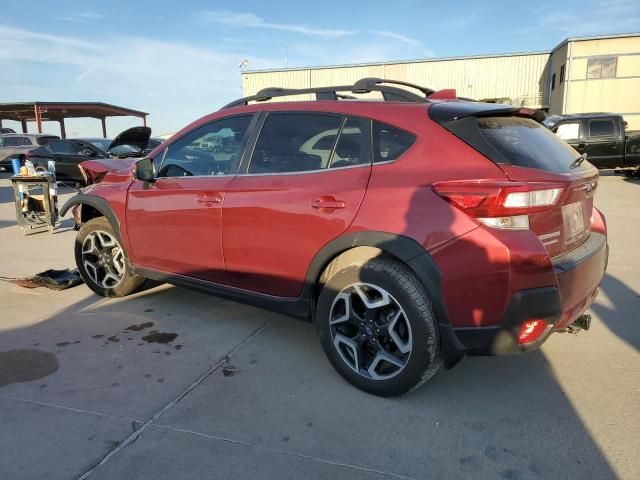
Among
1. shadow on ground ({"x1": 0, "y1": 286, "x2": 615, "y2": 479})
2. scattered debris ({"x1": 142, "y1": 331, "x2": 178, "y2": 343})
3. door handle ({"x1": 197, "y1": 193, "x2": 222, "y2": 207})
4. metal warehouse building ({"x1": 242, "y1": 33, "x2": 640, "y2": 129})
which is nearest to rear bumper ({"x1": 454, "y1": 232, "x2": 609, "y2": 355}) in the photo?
shadow on ground ({"x1": 0, "y1": 286, "x2": 615, "y2": 479})

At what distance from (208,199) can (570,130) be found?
1364 centimetres

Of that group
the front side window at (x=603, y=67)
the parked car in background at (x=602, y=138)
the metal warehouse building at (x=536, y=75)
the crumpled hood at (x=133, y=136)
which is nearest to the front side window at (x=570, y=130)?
the parked car in background at (x=602, y=138)


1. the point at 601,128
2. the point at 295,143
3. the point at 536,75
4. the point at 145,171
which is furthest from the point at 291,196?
the point at 536,75

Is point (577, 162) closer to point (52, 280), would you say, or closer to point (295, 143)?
point (295, 143)

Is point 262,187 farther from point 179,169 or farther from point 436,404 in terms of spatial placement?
point 436,404

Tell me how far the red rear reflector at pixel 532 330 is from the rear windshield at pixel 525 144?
2.69 feet

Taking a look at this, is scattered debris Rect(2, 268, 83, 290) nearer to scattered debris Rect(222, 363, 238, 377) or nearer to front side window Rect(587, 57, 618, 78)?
scattered debris Rect(222, 363, 238, 377)

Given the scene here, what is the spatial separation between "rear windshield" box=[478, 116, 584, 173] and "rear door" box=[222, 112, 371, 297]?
0.71 meters

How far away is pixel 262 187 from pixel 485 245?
60.1 inches

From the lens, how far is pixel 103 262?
461 centimetres

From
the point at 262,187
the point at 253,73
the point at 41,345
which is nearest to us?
the point at 262,187

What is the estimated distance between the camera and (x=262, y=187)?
3260 millimetres

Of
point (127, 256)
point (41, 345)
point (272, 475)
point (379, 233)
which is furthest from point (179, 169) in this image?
point (272, 475)

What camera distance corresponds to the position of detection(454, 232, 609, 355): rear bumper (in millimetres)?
2404
